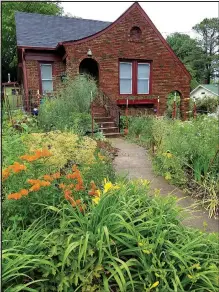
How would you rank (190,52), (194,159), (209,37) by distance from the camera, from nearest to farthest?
(194,159)
(209,37)
(190,52)

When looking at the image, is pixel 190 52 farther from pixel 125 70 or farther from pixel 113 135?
pixel 113 135

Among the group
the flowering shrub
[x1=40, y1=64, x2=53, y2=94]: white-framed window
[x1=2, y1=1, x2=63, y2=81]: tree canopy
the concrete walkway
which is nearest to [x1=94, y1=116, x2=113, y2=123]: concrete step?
the concrete walkway

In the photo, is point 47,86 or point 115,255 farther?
point 47,86

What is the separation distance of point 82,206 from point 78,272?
1.70 feet

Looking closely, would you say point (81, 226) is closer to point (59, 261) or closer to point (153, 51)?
point (59, 261)

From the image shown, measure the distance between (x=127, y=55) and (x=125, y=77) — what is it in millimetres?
993

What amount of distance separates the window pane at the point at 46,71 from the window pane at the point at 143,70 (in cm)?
423

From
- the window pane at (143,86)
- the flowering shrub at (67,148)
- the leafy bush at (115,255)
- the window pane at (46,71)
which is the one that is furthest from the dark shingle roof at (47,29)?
the leafy bush at (115,255)

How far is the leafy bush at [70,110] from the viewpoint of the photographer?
6282 mm

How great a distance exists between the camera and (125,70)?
1192 centimetres

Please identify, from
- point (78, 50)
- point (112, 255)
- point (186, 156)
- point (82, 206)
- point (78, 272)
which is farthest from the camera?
point (78, 50)

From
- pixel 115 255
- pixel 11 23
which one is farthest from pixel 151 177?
pixel 11 23

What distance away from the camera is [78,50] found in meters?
10.7

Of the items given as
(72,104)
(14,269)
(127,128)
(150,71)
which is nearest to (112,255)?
(14,269)
